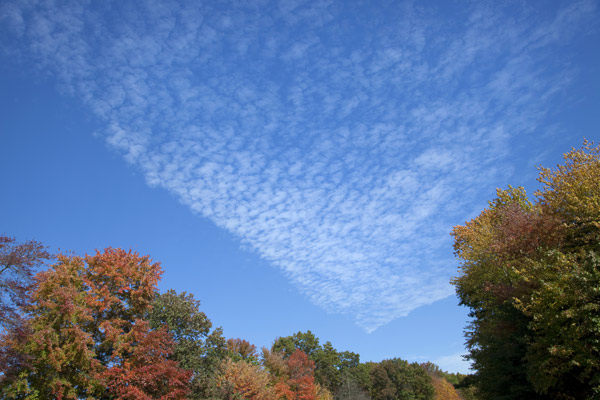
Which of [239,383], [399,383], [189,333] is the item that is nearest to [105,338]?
[189,333]

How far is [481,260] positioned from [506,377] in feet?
29.8

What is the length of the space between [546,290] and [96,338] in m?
26.0

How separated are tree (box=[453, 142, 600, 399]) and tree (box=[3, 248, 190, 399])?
70.3 ft

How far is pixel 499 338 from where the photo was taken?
23703 millimetres

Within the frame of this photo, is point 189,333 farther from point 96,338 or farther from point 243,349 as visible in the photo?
point 243,349

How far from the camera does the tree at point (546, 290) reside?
16281 millimetres

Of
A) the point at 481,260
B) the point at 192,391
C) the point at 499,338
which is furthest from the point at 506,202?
the point at 192,391

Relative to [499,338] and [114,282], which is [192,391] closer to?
[114,282]

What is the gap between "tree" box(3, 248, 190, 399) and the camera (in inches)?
860

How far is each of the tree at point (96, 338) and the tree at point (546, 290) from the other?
2143cm

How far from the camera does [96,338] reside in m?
26.0

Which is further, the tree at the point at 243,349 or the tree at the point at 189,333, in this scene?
the tree at the point at 243,349

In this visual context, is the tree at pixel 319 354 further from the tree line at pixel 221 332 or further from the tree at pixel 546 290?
the tree at pixel 546 290

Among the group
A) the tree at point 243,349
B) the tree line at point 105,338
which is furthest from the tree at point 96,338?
the tree at point 243,349
